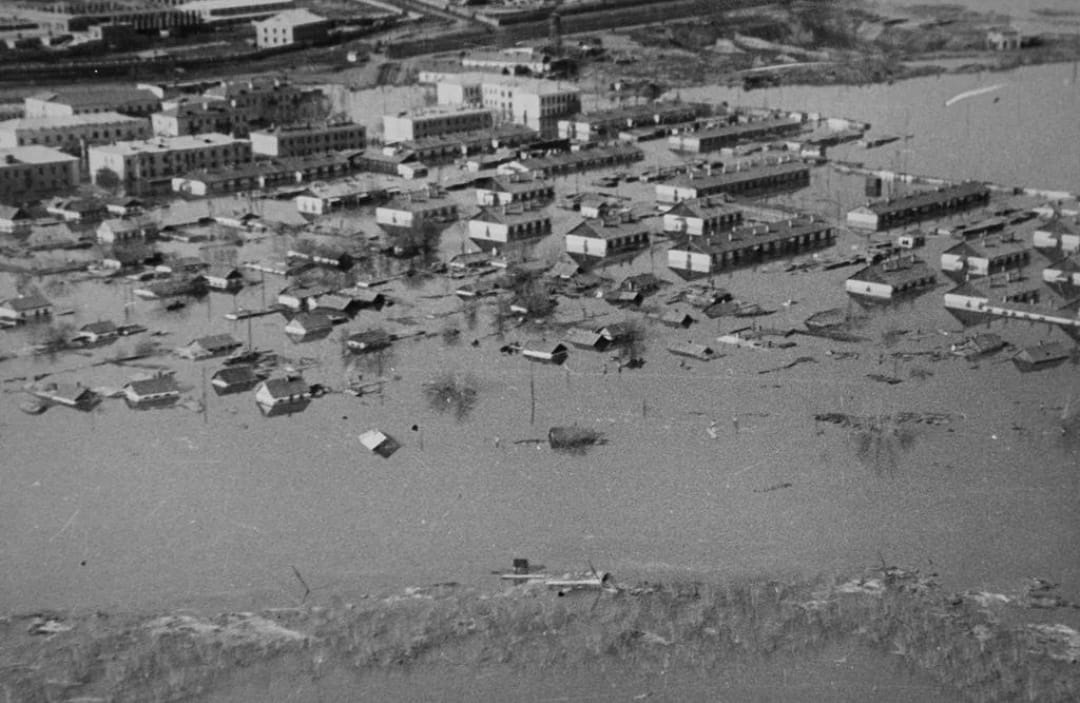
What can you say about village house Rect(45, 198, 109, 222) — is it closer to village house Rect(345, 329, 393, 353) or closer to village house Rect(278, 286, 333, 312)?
village house Rect(278, 286, 333, 312)

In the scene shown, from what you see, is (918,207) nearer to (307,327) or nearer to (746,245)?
(746,245)

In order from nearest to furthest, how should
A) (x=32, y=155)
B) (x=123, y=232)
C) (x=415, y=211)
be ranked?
(x=123, y=232), (x=415, y=211), (x=32, y=155)

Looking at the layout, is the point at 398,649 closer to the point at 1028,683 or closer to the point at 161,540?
the point at 161,540

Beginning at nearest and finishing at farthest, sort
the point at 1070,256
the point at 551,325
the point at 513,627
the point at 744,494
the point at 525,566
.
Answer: the point at 513,627 → the point at 525,566 → the point at 744,494 → the point at 551,325 → the point at 1070,256

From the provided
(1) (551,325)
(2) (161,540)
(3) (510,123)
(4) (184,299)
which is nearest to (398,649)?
(2) (161,540)

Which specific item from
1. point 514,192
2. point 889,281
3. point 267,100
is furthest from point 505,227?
point 267,100
